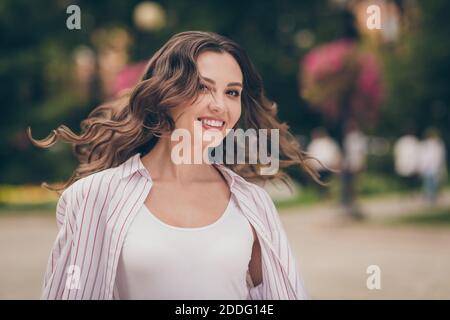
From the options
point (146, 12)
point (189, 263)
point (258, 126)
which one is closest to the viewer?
point (189, 263)

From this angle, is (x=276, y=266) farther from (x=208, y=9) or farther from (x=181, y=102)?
(x=208, y=9)

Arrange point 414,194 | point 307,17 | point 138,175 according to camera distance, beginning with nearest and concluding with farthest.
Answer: point 138,175
point 414,194
point 307,17

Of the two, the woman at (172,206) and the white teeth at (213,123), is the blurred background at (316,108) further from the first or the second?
the white teeth at (213,123)

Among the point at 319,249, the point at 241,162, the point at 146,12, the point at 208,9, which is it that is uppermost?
the point at 208,9

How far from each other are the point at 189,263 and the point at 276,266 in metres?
0.32

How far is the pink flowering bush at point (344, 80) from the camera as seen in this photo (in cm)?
1466

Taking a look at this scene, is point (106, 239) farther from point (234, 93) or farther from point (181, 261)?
point (234, 93)

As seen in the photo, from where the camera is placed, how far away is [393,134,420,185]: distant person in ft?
58.1

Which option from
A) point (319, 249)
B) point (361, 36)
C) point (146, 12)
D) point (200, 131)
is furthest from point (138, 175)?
point (361, 36)

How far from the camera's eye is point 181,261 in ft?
8.98

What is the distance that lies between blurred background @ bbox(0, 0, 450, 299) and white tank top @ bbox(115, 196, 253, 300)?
16.2 feet

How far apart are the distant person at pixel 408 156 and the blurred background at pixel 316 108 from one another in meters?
0.04

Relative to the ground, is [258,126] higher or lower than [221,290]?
higher
